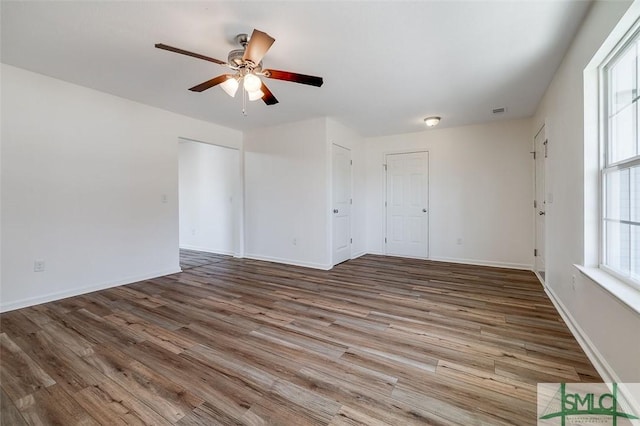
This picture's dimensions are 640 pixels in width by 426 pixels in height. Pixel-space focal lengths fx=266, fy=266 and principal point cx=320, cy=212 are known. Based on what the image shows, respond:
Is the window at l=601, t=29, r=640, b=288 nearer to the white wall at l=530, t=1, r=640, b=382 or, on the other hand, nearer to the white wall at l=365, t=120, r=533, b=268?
the white wall at l=530, t=1, r=640, b=382

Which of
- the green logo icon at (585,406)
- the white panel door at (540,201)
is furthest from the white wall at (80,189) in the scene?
the white panel door at (540,201)

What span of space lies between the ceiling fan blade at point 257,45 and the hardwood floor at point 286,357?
2.25 m

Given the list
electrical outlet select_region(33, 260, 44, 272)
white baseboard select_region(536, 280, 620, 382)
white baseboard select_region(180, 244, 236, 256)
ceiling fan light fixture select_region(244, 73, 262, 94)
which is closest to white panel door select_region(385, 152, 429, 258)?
white baseboard select_region(536, 280, 620, 382)

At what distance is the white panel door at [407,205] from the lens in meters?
5.20

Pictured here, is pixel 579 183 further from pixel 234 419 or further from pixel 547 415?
pixel 234 419

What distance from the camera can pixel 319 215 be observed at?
176 inches

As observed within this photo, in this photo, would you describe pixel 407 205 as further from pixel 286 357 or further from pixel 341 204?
pixel 286 357

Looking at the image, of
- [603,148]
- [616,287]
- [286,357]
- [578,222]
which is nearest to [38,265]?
[286,357]

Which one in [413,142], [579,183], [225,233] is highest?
[413,142]

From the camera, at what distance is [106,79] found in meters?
3.03

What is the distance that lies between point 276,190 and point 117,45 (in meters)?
2.96

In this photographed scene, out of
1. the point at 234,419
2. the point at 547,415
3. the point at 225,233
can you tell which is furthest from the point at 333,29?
the point at 225,233

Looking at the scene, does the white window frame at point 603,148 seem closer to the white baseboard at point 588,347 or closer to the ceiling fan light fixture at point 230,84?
the white baseboard at point 588,347

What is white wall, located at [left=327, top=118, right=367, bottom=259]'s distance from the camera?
16.4ft
